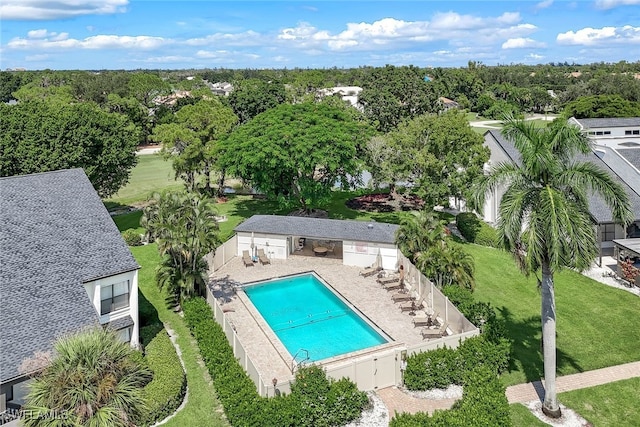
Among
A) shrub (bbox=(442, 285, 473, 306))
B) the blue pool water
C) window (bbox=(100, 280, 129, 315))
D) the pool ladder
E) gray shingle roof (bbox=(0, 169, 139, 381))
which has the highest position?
gray shingle roof (bbox=(0, 169, 139, 381))

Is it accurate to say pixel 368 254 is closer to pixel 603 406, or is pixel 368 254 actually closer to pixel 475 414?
pixel 603 406

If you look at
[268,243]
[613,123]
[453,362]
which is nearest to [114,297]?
[453,362]

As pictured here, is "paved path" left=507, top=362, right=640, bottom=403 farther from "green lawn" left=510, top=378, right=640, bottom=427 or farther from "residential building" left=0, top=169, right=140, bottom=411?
"residential building" left=0, top=169, right=140, bottom=411

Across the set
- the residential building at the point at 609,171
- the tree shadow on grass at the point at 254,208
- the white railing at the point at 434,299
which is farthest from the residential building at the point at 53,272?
the tree shadow on grass at the point at 254,208

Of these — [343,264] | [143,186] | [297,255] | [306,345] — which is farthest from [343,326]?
[143,186]

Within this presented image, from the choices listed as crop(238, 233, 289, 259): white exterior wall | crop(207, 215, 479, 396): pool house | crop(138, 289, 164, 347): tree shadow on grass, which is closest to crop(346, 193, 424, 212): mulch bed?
crop(207, 215, 479, 396): pool house

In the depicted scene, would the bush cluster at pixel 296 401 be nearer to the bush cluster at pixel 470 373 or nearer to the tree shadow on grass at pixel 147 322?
the bush cluster at pixel 470 373
